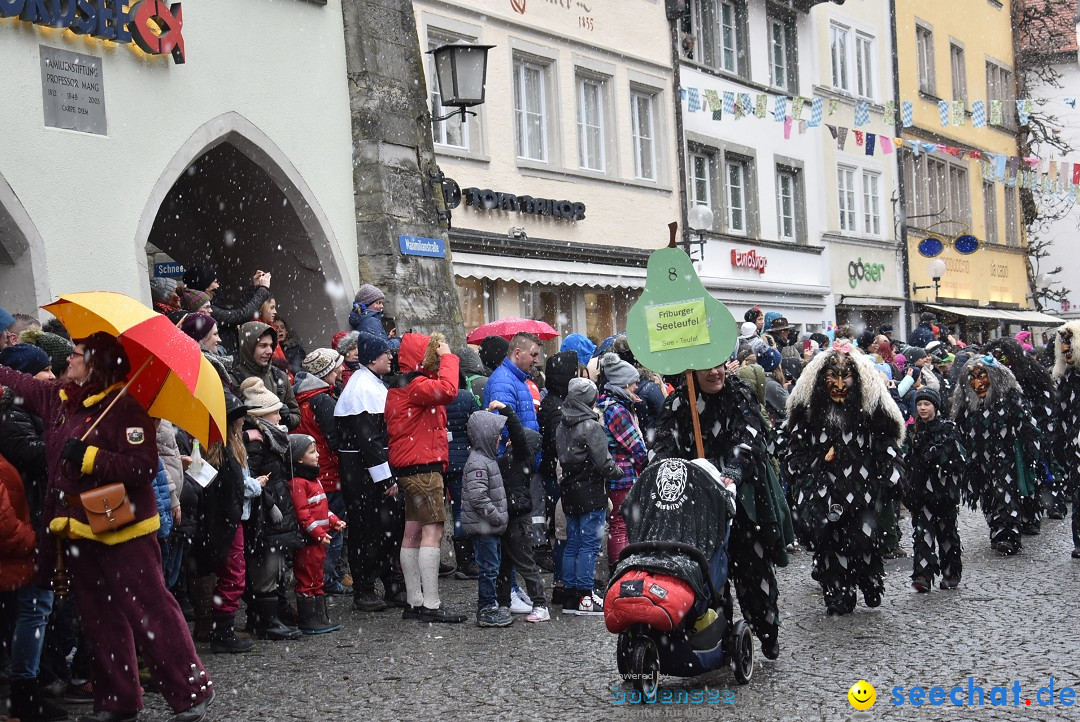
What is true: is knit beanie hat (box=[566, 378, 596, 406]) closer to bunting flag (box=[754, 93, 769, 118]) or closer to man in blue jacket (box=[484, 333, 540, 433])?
man in blue jacket (box=[484, 333, 540, 433])

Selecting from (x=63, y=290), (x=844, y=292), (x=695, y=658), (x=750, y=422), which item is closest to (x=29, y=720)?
(x=695, y=658)

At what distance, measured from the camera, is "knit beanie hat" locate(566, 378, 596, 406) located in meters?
9.57

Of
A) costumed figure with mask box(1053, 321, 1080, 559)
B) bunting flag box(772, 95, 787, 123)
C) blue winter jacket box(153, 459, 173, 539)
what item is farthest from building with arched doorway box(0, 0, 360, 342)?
bunting flag box(772, 95, 787, 123)

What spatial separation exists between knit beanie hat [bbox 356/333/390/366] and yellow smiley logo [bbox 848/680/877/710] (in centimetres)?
425

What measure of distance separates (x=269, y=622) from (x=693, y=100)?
15.1m

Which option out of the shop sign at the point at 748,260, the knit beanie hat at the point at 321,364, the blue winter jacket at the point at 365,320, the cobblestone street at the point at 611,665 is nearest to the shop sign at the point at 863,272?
the shop sign at the point at 748,260

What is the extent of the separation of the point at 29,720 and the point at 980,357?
9063 millimetres

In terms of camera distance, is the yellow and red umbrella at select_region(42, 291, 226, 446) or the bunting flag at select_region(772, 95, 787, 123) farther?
the bunting flag at select_region(772, 95, 787, 123)

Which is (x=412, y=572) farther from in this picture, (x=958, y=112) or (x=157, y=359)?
(x=958, y=112)

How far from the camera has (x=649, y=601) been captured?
250 inches

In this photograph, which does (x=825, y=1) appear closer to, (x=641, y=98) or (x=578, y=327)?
(x=641, y=98)

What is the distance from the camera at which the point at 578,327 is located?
65.2ft

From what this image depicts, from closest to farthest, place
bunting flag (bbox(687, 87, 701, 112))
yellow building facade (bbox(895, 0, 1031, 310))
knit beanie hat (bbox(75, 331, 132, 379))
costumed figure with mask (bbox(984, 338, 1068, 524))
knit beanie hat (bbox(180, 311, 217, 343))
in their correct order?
knit beanie hat (bbox(75, 331, 132, 379))
knit beanie hat (bbox(180, 311, 217, 343))
costumed figure with mask (bbox(984, 338, 1068, 524))
bunting flag (bbox(687, 87, 701, 112))
yellow building facade (bbox(895, 0, 1031, 310))

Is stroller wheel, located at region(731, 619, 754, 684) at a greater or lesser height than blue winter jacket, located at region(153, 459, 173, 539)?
lesser
